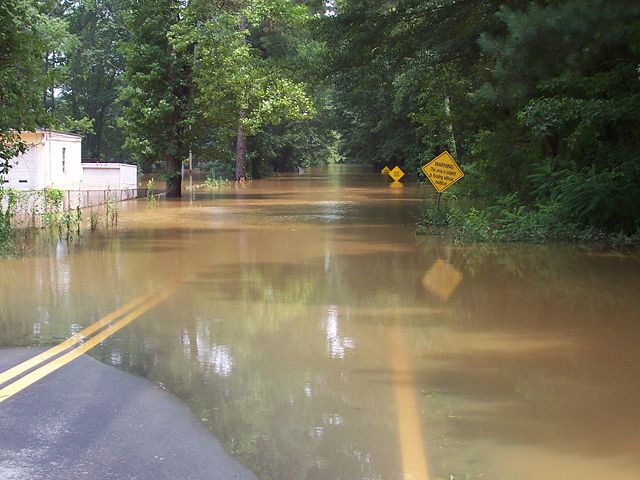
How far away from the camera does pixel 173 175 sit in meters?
36.4

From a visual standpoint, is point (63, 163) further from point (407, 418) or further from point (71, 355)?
point (407, 418)

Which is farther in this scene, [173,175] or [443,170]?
[173,175]

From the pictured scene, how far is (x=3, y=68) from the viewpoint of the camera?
16.5 metres


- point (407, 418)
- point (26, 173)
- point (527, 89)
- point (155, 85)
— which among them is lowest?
point (407, 418)

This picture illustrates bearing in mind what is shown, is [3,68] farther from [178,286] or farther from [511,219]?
[511,219]

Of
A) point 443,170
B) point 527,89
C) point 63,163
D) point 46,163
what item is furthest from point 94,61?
point 527,89

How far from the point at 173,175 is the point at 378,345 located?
28977 mm

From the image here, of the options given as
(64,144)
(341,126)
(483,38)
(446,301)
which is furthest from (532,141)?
(341,126)

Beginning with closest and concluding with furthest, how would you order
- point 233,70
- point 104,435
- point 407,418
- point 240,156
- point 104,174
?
1. point 104,435
2. point 407,418
3. point 233,70
4. point 104,174
5. point 240,156

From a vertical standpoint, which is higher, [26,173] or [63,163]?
[63,163]

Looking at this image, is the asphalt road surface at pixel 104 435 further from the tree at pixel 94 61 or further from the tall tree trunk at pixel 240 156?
the tree at pixel 94 61

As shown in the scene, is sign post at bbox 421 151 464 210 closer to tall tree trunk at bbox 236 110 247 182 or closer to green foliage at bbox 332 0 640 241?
green foliage at bbox 332 0 640 241

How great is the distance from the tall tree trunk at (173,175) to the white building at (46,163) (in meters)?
4.62

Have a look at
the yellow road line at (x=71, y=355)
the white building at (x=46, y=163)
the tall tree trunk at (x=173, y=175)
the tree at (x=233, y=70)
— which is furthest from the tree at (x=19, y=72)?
the tall tree trunk at (x=173, y=175)
